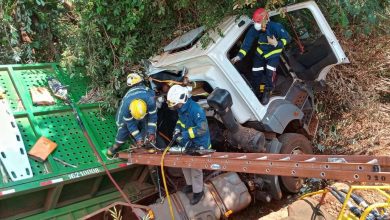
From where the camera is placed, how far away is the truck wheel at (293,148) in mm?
5309

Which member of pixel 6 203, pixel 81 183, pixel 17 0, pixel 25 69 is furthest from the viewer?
pixel 17 0

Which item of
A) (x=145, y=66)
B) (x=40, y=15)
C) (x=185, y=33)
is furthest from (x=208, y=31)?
(x=40, y=15)

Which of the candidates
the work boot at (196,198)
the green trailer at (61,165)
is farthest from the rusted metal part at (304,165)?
the green trailer at (61,165)

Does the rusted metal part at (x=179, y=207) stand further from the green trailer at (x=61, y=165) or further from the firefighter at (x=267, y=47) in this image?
the firefighter at (x=267, y=47)

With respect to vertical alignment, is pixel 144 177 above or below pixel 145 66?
below

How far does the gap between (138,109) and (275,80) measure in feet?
6.71

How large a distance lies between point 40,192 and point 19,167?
40 centimetres

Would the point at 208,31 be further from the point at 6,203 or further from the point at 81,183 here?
the point at 6,203

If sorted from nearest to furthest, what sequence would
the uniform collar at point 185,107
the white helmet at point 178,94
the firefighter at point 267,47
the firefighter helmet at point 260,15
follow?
the white helmet at point 178,94 → the uniform collar at point 185,107 → the firefighter helmet at point 260,15 → the firefighter at point 267,47

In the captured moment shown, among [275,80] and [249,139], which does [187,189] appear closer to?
[249,139]

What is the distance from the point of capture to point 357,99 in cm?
658

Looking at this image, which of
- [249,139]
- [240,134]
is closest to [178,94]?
[240,134]

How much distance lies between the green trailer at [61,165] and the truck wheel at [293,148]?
1.86 m

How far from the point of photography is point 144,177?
554cm
